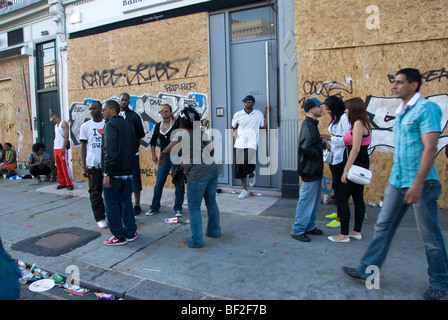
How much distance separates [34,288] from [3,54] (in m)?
10.8

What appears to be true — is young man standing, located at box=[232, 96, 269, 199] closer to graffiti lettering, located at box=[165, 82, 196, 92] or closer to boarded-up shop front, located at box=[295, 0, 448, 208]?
boarded-up shop front, located at box=[295, 0, 448, 208]

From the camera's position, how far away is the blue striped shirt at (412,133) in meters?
3.01

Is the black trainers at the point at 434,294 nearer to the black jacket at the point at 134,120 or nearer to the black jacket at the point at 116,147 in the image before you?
the black jacket at the point at 116,147

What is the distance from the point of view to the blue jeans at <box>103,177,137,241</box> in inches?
188

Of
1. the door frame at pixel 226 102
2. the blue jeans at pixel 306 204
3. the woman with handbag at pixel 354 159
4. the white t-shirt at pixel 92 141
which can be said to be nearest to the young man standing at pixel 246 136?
the door frame at pixel 226 102

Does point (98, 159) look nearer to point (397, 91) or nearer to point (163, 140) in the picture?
point (163, 140)

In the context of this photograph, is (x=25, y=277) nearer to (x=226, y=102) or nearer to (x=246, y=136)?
(x=246, y=136)

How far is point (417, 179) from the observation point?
118 inches

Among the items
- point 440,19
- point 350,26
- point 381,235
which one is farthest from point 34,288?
point 440,19

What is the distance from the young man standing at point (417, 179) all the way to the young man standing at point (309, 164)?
52.5 inches

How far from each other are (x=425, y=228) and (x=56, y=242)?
4.65 meters

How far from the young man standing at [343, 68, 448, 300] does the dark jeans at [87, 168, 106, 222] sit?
4.17 m

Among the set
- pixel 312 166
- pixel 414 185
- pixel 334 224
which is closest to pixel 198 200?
pixel 312 166
